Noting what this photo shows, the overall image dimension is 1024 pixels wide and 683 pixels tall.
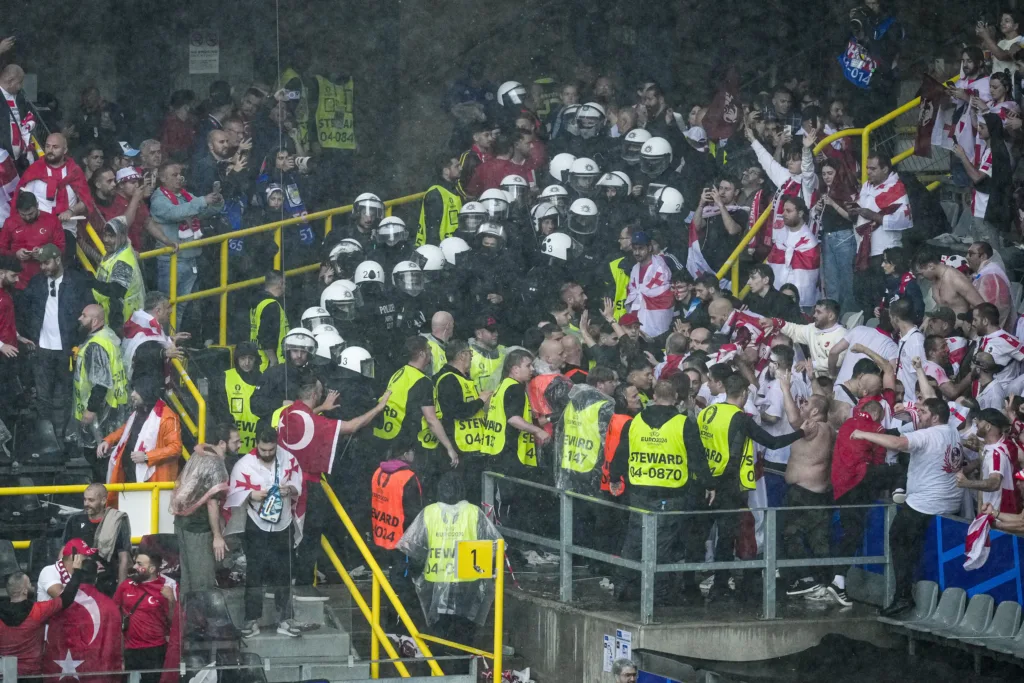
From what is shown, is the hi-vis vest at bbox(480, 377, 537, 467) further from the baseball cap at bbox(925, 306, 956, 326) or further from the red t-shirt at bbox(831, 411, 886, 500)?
the baseball cap at bbox(925, 306, 956, 326)

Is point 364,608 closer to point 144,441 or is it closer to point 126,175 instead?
point 144,441

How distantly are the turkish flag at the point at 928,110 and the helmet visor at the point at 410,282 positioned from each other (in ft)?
13.3

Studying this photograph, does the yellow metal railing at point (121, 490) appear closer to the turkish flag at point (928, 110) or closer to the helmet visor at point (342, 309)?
the helmet visor at point (342, 309)

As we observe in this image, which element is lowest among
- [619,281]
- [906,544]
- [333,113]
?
[906,544]

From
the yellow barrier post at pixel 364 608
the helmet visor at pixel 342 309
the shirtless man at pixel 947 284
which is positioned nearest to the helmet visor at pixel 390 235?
the helmet visor at pixel 342 309

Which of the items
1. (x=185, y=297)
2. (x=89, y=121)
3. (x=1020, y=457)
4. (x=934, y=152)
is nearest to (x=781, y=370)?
(x=1020, y=457)

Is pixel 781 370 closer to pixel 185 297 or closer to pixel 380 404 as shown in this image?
pixel 380 404

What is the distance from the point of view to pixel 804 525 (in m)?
9.76

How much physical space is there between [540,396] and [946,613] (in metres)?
2.74

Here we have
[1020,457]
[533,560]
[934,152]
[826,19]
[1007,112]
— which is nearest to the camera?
[1020,457]

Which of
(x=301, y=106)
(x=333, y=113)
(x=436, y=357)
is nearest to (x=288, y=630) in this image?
(x=436, y=357)

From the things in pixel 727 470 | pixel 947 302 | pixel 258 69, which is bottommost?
pixel 727 470

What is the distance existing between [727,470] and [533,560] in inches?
71.3

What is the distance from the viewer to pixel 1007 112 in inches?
463
